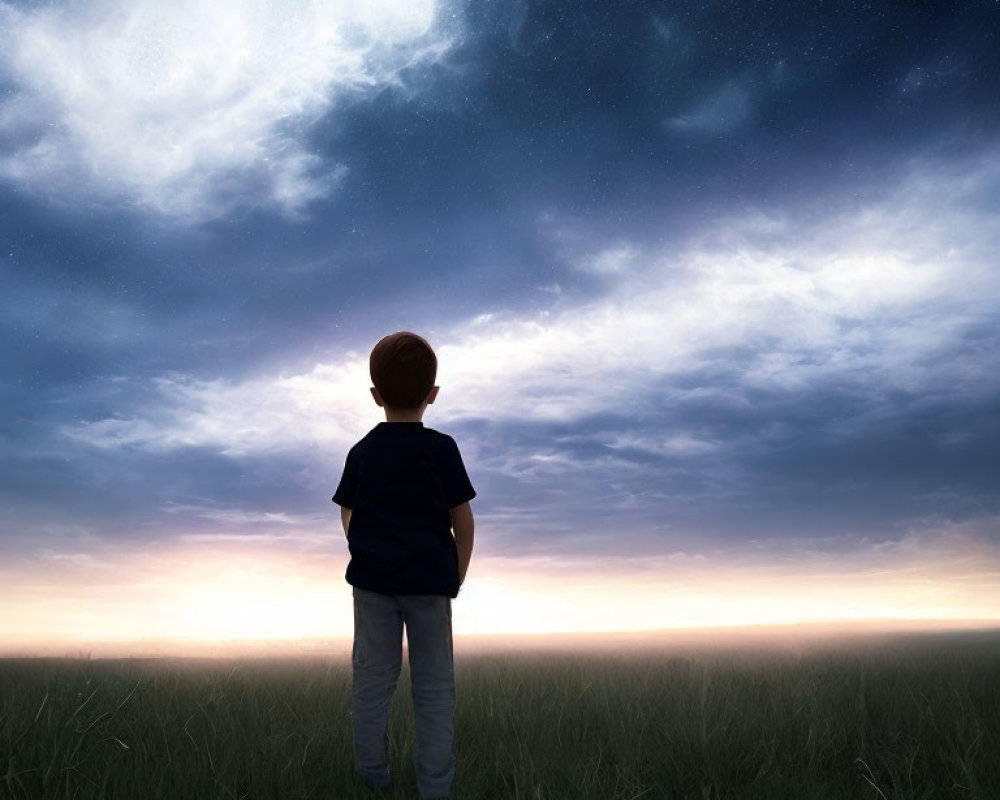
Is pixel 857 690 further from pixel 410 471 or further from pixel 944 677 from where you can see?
pixel 410 471

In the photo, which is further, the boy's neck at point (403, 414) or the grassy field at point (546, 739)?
the boy's neck at point (403, 414)

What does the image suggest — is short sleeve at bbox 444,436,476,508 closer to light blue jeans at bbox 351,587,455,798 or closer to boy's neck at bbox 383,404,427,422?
boy's neck at bbox 383,404,427,422

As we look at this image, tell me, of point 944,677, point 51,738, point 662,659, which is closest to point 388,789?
point 51,738

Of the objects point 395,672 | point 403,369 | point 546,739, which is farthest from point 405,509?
point 546,739

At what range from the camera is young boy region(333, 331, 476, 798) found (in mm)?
4531

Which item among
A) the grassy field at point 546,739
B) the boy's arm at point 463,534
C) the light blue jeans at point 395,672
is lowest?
the grassy field at point 546,739

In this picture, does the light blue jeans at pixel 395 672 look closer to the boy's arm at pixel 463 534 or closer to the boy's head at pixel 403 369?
the boy's arm at pixel 463 534

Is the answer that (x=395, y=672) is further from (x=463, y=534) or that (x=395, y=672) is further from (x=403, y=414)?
(x=403, y=414)

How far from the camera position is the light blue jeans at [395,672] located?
14.7ft

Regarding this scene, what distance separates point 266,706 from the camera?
623 cm

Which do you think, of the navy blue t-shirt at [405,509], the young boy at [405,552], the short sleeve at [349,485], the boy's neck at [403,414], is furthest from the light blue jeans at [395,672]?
the boy's neck at [403,414]

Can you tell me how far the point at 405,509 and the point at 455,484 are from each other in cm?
31

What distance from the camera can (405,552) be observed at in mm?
4586

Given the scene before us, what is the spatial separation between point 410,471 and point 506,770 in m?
1.69
